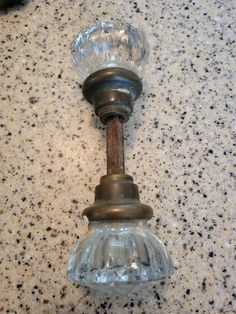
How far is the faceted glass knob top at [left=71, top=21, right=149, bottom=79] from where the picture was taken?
0.47 meters

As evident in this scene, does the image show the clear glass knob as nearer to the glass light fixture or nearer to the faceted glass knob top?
the glass light fixture

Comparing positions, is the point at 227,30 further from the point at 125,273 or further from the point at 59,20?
the point at 125,273

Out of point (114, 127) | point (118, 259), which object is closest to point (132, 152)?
point (114, 127)

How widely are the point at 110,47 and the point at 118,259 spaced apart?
29 cm

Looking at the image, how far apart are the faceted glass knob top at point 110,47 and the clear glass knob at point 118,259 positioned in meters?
0.23

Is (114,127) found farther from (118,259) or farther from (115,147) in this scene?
(118,259)

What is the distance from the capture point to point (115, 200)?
1.30 feet

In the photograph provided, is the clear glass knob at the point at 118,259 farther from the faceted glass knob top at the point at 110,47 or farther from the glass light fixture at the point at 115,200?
the faceted glass knob top at the point at 110,47

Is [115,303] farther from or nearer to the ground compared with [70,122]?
nearer to the ground

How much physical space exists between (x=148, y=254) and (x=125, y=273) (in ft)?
0.11

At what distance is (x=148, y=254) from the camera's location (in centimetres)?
38

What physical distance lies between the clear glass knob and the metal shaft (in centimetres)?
7

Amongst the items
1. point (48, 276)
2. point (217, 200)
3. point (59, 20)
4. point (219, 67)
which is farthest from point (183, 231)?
point (59, 20)

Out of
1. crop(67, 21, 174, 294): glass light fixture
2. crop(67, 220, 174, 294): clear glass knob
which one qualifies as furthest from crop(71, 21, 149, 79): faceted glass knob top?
crop(67, 220, 174, 294): clear glass knob
